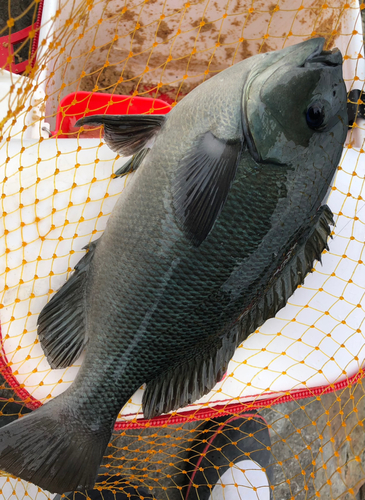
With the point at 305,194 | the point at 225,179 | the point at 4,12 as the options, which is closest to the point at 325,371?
the point at 305,194

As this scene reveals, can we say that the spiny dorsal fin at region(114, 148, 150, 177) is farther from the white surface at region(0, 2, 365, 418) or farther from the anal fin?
the anal fin

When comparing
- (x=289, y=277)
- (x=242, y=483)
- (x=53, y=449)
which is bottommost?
(x=53, y=449)

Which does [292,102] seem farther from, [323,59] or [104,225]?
[104,225]

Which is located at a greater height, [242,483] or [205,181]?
[205,181]

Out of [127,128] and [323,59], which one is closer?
[323,59]

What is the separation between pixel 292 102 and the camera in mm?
1068

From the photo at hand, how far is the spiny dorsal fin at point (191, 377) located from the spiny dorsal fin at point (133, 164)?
0.63 meters

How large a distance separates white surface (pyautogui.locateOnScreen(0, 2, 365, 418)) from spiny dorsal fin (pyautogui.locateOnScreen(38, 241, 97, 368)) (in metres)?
0.11

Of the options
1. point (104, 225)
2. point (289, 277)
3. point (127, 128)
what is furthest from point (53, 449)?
point (127, 128)

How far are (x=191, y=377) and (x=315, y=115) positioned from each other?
34.7 inches

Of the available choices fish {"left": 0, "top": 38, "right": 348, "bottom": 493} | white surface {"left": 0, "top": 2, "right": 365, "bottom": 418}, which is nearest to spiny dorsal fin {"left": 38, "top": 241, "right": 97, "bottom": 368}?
fish {"left": 0, "top": 38, "right": 348, "bottom": 493}

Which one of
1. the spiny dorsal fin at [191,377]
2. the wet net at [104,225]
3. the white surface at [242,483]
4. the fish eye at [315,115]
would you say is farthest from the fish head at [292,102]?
the white surface at [242,483]

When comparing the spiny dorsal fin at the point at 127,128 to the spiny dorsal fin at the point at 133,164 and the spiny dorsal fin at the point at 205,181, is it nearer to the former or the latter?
the spiny dorsal fin at the point at 133,164

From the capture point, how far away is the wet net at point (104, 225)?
142 cm
